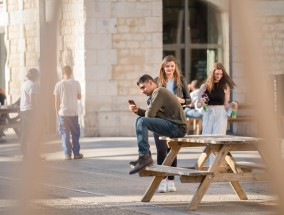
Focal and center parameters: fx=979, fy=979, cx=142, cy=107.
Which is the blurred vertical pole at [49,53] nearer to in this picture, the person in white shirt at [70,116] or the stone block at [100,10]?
the person in white shirt at [70,116]

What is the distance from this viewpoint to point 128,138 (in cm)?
2356

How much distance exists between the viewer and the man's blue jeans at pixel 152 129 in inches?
411

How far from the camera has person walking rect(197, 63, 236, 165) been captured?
13.6m

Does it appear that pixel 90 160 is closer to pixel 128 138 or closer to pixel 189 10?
pixel 128 138

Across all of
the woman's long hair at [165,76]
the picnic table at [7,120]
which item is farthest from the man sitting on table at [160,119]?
the picnic table at [7,120]

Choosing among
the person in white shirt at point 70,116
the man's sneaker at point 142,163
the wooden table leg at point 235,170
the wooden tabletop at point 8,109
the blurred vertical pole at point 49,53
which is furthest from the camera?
the wooden tabletop at point 8,109

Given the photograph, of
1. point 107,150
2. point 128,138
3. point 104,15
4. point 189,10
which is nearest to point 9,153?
point 107,150

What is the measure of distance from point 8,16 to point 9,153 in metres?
9.24

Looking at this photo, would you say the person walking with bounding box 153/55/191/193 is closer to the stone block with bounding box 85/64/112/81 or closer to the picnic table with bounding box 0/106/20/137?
the picnic table with bounding box 0/106/20/137

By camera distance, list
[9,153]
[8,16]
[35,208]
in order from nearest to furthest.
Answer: [35,208]
[9,153]
[8,16]

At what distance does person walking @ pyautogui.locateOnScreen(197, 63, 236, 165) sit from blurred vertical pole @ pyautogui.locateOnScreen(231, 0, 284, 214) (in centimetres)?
1105

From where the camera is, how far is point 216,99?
45.0 ft

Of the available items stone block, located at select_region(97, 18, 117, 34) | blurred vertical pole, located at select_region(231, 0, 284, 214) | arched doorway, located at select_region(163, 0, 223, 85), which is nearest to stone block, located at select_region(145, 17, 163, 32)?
arched doorway, located at select_region(163, 0, 223, 85)

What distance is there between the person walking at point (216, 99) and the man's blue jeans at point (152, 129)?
2.98 metres
